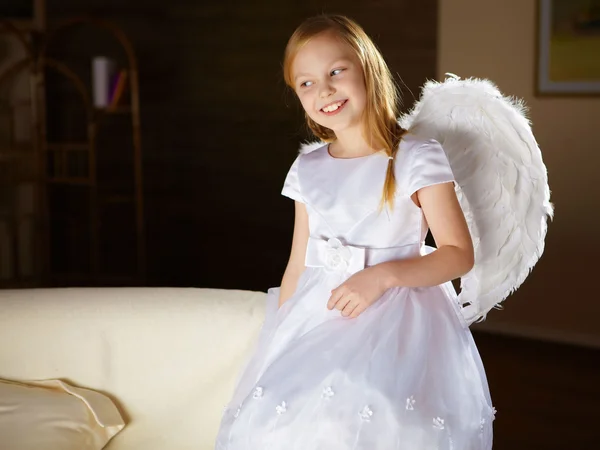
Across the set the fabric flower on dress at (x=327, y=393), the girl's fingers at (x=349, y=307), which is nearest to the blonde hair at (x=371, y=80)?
the girl's fingers at (x=349, y=307)

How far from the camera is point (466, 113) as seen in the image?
5.68 ft

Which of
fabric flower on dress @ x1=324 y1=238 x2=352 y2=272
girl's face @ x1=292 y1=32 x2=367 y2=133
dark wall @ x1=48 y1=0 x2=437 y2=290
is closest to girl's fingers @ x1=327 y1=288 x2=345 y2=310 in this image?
fabric flower on dress @ x1=324 y1=238 x2=352 y2=272

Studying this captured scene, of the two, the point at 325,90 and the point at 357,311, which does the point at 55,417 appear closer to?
the point at 357,311

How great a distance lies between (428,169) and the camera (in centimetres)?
155

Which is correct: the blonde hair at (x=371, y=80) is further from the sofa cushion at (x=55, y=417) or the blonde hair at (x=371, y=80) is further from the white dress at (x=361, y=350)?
the sofa cushion at (x=55, y=417)

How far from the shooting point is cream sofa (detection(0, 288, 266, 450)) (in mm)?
1834

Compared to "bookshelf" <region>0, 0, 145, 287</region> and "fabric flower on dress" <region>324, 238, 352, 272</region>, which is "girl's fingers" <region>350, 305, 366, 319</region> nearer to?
"fabric flower on dress" <region>324, 238, 352, 272</region>

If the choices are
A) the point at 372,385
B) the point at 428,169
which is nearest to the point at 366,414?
the point at 372,385

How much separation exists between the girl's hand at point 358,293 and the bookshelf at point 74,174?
3319 mm

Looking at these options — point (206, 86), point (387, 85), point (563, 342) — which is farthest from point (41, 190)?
point (387, 85)

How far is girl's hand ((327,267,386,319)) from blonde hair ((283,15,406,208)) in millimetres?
168

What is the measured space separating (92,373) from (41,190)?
3.02 meters

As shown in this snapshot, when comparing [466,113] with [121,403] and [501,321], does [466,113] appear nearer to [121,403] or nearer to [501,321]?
[121,403]

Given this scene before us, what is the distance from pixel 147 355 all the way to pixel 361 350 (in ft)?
1.95
